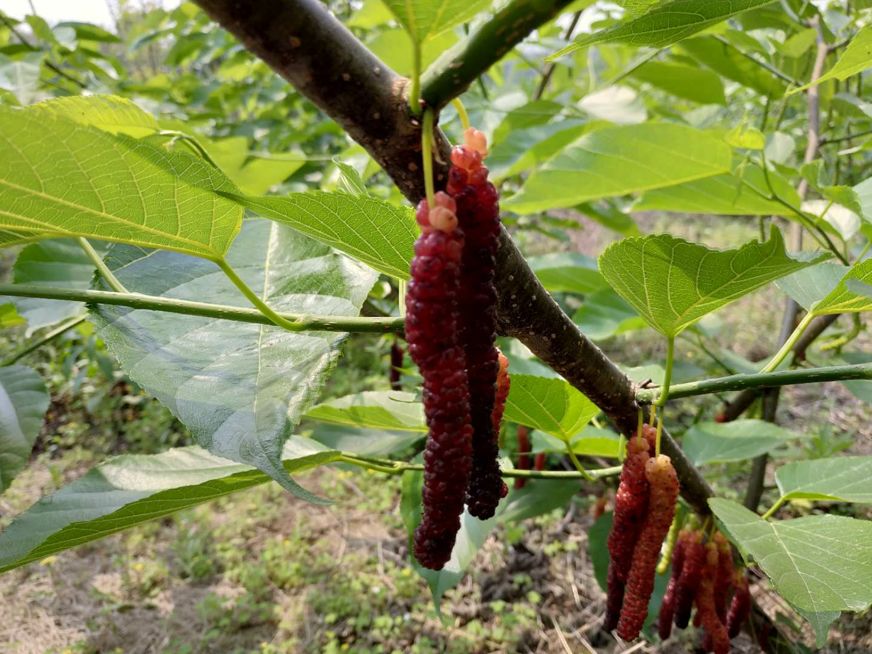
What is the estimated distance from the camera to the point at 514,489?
55.7 inches

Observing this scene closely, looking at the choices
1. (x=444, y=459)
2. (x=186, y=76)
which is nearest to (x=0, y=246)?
(x=444, y=459)

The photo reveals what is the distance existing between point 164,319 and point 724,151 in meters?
0.87

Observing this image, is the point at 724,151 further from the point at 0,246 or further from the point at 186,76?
the point at 186,76

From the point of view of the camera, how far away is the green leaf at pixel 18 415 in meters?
0.73

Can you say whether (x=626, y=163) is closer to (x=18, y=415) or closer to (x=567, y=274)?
(x=567, y=274)

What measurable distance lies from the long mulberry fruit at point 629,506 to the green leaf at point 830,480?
0.29 m

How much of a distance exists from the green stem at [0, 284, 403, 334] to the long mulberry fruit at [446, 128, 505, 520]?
168mm

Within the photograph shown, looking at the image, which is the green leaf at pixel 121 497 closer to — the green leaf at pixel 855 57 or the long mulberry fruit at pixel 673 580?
the long mulberry fruit at pixel 673 580

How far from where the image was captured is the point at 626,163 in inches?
40.3

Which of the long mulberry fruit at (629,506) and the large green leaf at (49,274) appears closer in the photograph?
the long mulberry fruit at (629,506)

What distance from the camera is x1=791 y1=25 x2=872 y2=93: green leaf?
625mm

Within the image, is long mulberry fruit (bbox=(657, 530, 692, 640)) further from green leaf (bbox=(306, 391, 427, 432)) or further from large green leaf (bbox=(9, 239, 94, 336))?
large green leaf (bbox=(9, 239, 94, 336))

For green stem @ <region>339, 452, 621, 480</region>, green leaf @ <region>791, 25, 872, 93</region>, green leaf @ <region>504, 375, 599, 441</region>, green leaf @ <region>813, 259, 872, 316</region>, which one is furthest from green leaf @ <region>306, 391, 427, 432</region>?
green leaf @ <region>791, 25, 872, 93</region>

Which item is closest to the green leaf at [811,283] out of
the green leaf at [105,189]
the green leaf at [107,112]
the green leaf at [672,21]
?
the green leaf at [672,21]
